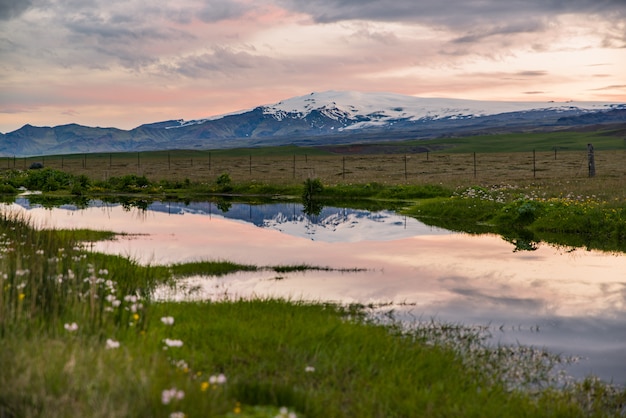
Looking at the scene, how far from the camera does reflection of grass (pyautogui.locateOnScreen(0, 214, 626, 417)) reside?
736 cm

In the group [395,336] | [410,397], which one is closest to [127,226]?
[395,336]

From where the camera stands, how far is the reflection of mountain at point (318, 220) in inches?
1249

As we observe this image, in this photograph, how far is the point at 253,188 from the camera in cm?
6053

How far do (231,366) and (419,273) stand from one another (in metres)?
12.0

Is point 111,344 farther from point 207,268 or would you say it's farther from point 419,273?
point 419,273

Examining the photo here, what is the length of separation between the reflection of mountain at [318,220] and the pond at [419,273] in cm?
11

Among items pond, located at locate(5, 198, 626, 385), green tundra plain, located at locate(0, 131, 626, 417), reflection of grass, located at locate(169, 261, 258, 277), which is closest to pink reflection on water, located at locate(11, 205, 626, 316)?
pond, located at locate(5, 198, 626, 385)

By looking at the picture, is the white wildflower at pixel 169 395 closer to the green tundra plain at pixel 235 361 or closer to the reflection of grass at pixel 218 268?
the green tundra plain at pixel 235 361

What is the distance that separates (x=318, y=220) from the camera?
126ft

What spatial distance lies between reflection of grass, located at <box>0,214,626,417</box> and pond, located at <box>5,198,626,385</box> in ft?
7.22

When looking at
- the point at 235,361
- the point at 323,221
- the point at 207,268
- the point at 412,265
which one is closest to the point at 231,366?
the point at 235,361

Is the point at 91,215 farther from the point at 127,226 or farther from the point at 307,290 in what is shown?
the point at 307,290

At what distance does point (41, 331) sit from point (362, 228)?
24.7 metres

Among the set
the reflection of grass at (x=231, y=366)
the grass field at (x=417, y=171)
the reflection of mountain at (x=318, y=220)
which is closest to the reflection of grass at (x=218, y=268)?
the reflection of grass at (x=231, y=366)
